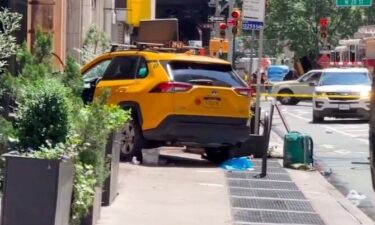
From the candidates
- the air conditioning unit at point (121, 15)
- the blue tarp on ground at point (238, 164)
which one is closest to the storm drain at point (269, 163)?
the blue tarp on ground at point (238, 164)

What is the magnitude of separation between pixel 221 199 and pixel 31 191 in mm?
5214

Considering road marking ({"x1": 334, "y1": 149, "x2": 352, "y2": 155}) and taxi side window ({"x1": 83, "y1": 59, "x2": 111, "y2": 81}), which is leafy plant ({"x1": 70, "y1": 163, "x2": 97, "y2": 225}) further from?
road marking ({"x1": 334, "y1": 149, "x2": 352, "y2": 155})

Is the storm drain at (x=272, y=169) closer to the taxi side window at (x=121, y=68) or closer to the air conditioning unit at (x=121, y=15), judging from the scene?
the taxi side window at (x=121, y=68)

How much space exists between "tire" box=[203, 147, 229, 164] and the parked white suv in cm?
1434

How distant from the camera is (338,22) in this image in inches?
2375

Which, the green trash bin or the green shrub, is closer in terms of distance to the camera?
the green shrub

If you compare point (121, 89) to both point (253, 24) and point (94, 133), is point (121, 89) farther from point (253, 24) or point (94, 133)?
point (94, 133)

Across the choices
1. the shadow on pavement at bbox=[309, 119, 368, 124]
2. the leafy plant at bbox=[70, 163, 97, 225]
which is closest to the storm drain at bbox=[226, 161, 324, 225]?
the leafy plant at bbox=[70, 163, 97, 225]

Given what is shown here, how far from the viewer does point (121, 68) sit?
1561 centimetres

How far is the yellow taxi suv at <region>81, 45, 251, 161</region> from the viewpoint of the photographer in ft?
48.7

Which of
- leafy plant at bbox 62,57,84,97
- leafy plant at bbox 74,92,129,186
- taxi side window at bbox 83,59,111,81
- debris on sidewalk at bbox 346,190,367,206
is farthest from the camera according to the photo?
taxi side window at bbox 83,59,111,81

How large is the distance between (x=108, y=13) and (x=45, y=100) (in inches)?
1174

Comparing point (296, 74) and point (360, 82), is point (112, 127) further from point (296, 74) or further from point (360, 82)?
point (296, 74)

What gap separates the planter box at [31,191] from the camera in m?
6.80
